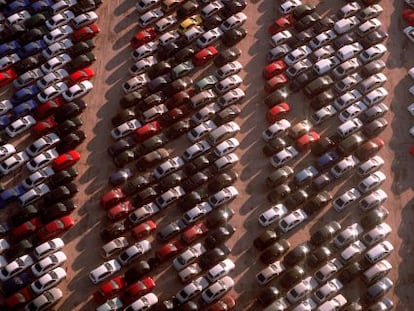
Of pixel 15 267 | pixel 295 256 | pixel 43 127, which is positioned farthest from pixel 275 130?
pixel 15 267

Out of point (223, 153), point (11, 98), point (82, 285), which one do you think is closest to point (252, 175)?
point (223, 153)

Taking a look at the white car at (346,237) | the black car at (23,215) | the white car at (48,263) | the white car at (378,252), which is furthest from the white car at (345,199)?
the black car at (23,215)

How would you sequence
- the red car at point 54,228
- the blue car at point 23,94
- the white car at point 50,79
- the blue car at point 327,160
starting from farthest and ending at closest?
the white car at point 50,79
the blue car at point 23,94
the blue car at point 327,160
the red car at point 54,228

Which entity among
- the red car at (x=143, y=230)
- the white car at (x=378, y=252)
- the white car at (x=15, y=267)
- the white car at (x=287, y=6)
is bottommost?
the white car at (x=378, y=252)

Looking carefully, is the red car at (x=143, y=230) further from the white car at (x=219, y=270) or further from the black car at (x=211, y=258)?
the white car at (x=219, y=270)

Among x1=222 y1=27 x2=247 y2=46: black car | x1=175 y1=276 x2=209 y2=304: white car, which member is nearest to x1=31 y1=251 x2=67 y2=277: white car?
x1=175 y1=276 x2=209 y2=304: white car

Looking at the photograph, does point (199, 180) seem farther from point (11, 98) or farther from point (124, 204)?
point (11, 98)

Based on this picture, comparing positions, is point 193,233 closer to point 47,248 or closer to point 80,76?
point 47,248
